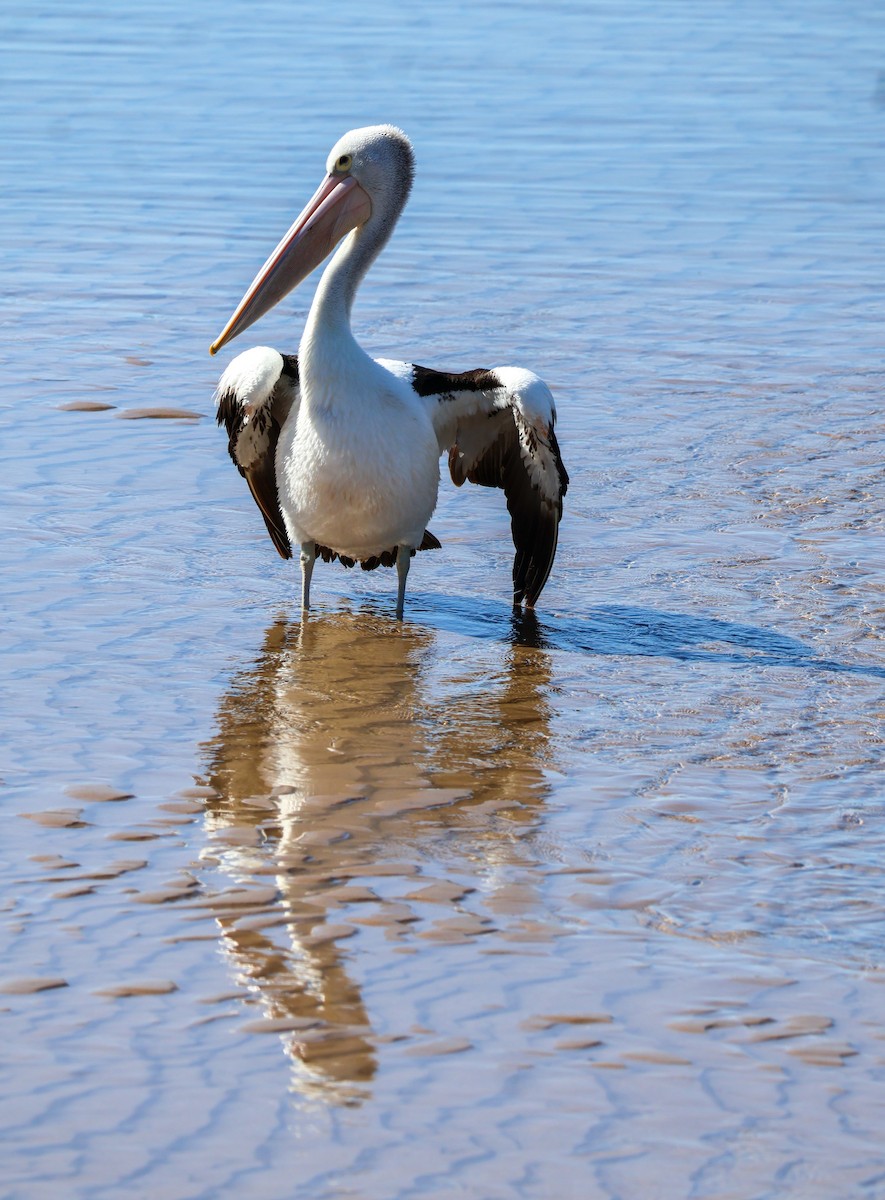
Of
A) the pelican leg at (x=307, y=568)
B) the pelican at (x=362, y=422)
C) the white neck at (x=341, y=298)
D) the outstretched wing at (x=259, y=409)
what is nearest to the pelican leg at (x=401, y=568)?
the pelican at (x=362, y=422)

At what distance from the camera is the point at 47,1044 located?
341cm

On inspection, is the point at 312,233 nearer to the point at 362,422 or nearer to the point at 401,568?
the point at 362,422

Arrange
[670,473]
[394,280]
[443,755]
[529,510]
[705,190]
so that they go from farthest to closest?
[705,190]
[394,280]
[670,473]
[529,510]
[443,755]

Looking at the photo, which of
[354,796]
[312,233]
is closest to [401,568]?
[312,233]

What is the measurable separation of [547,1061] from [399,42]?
1823 centimetres

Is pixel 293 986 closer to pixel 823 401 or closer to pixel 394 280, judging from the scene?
pixel 823 401

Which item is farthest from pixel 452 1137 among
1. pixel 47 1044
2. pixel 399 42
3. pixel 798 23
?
pixel 798 23

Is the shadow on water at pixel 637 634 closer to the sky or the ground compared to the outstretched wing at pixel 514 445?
closer to the ground

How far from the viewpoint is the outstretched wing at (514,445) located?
19.4ft

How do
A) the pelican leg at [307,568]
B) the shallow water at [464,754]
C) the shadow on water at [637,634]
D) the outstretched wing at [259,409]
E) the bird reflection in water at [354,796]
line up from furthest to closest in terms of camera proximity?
1. the pelican leg at [307,568]
2. the outstretched wing at [259,409]
3. the shadow on water at [637,634]
4. the bird reflection in water at [354,796]
5. the shallow water at [464,754]

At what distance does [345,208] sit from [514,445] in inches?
37.8

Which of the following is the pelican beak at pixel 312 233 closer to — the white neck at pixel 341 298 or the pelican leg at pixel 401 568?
the white neck at pixel 341 298

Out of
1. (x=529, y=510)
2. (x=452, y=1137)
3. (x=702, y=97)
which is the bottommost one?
(x=452, y=1137)

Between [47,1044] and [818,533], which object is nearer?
[47,1044]
